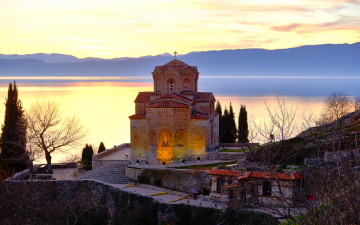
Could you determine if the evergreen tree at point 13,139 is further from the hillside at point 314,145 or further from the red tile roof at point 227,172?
the hillside at point 314,145

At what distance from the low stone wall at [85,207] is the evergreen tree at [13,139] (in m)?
4.19

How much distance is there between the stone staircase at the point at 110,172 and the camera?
26.0 metres

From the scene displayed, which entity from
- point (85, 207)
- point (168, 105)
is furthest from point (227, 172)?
point (85, 207)

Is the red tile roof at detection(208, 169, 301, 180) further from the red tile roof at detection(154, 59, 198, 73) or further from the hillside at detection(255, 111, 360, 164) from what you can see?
the red tile roof at detection(154, 59, 198, 73)

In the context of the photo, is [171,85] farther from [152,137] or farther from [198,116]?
[152,137]

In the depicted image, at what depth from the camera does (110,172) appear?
26.9m

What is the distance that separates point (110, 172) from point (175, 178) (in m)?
5.20

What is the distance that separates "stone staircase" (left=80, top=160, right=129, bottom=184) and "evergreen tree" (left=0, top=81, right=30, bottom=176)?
485 centimetres

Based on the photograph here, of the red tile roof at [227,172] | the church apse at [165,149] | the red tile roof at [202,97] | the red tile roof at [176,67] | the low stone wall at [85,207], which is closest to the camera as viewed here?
the low stone wall at [85,207]

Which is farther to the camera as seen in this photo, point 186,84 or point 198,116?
point 186,84

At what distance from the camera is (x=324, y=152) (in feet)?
76.2

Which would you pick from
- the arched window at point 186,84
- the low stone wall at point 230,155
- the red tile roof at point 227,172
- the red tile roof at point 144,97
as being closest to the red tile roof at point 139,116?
the red tile roof at point 144,97

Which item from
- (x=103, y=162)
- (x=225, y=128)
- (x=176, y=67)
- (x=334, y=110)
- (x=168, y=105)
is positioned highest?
(x=176, y=67)

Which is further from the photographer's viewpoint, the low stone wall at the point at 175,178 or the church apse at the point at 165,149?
the church apse at the point at 165,149
